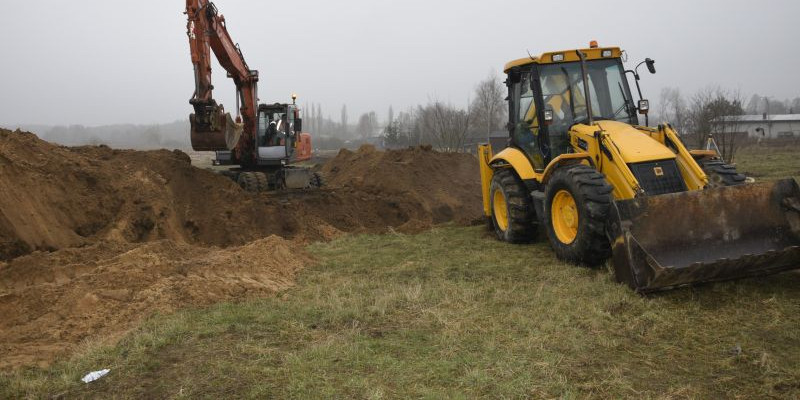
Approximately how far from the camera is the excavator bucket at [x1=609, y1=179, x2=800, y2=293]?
5.99m

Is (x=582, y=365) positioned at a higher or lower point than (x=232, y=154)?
lower

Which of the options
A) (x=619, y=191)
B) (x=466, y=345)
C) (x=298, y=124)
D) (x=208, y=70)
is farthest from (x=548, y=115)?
(x=298, y=124)

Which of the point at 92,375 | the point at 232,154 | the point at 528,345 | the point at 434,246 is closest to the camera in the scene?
the point at 92,375

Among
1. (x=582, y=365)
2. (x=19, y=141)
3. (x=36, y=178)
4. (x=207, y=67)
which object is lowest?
(x=582, y=365)

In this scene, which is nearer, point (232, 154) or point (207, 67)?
point (207, 67)

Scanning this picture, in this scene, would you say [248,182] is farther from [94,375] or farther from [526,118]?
[94,375]

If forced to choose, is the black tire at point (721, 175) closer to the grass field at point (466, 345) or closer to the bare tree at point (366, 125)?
the grass field at point (466, 345)

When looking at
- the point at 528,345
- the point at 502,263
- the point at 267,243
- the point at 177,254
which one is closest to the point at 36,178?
the point at 177,254

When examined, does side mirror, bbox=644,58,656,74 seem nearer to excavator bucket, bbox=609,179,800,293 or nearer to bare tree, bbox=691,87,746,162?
excavator bucket, bbox=609,179,800,293

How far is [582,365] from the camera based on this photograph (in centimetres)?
429

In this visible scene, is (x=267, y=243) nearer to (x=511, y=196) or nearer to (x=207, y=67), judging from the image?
(x=511, y=196)

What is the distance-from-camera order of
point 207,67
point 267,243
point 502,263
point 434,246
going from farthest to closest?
point 207,67 → point 434,246 → point 267,243 → point 502,263

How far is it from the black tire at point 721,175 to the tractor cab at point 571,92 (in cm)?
137

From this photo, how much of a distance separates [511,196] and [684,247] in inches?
117
